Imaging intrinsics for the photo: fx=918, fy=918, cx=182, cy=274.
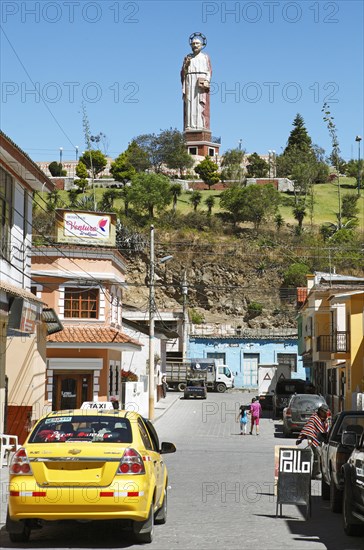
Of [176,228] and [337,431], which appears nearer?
[337,431]

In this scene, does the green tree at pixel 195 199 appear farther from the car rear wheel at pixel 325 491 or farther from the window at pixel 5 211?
the car rear wheel at pixel 325 491

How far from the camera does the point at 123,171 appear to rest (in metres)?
118

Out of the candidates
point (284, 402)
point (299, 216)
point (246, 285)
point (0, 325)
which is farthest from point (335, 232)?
point (0, 325)

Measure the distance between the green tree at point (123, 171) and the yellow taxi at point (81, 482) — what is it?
10613 cm

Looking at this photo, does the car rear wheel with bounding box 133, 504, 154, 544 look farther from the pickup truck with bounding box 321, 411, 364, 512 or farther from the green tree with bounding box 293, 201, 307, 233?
the green tree with bounding box 293, 201, 307, 233

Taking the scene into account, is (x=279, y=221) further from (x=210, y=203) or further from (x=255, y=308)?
(x=255, y=308)

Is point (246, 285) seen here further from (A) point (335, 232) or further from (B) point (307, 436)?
(B) point (307, 436)

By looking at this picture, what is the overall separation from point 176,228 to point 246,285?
10.8 metres

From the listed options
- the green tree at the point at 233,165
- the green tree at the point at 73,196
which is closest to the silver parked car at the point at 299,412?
the green tree at the point at 73,196

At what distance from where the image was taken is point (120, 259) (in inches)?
1716

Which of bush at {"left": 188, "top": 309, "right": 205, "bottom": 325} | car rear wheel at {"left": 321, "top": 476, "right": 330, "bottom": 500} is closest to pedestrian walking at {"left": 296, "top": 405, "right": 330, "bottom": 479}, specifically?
car rear wheel at {"left": 321, "top": 476, "right": 330, "bottom": 500}

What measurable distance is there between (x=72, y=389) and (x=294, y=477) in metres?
26.5

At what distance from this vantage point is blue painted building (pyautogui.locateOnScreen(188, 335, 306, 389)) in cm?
7962

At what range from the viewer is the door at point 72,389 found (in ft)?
128
